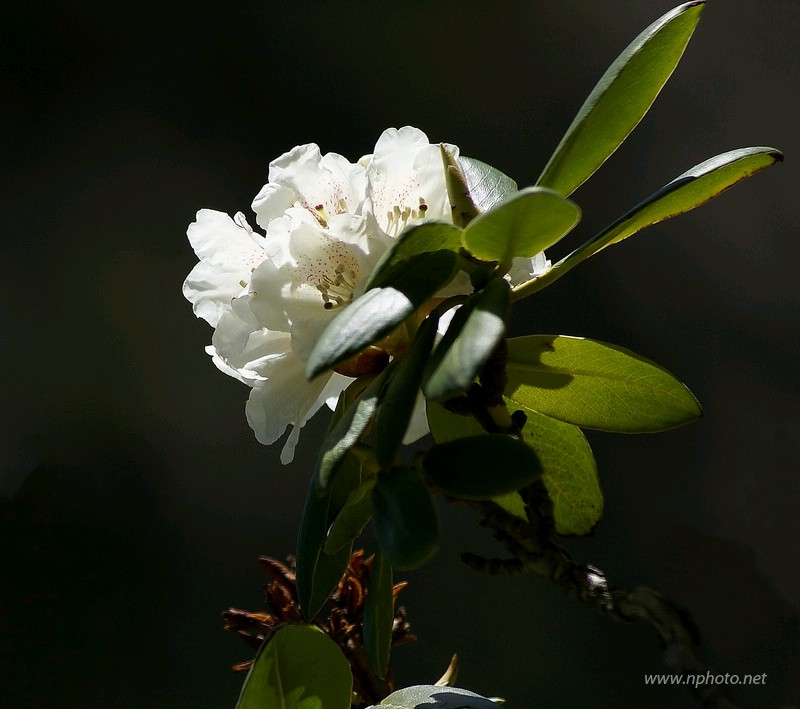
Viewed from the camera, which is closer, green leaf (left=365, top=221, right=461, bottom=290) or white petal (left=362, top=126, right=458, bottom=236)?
green leaf (left=365, top=221, right=461, bottom=290)

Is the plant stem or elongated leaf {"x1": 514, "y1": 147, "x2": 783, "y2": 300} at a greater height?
elongated leaf {"x1": 514, "y1": 147, "x2": 783, "y2": 300}

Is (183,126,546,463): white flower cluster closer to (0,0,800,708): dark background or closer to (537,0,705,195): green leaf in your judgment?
(537,0,705,195): green leaf

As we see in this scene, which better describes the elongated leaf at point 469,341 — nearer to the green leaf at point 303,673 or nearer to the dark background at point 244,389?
the green leaf at point 303,673

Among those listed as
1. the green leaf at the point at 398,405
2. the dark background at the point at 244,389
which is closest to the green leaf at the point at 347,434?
the green leaf at the point at 398,405

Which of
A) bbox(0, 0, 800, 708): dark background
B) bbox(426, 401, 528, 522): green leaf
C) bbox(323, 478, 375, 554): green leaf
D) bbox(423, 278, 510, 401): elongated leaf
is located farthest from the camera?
bbox(0, 0, 800, 708): dark background

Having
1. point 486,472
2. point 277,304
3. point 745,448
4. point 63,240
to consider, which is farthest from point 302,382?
point 63,240

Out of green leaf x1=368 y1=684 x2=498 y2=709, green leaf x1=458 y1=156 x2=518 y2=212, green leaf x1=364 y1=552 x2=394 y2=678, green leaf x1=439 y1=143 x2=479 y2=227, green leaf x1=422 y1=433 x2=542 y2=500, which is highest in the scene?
green leaf x1=458 y1=156 x2=518 y2=212

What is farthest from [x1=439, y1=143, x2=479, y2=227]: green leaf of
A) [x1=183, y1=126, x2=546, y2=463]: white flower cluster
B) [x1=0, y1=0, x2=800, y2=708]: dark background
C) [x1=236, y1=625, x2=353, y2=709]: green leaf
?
[x1=0, y1=0, x2=800, y2=708]: dark background
